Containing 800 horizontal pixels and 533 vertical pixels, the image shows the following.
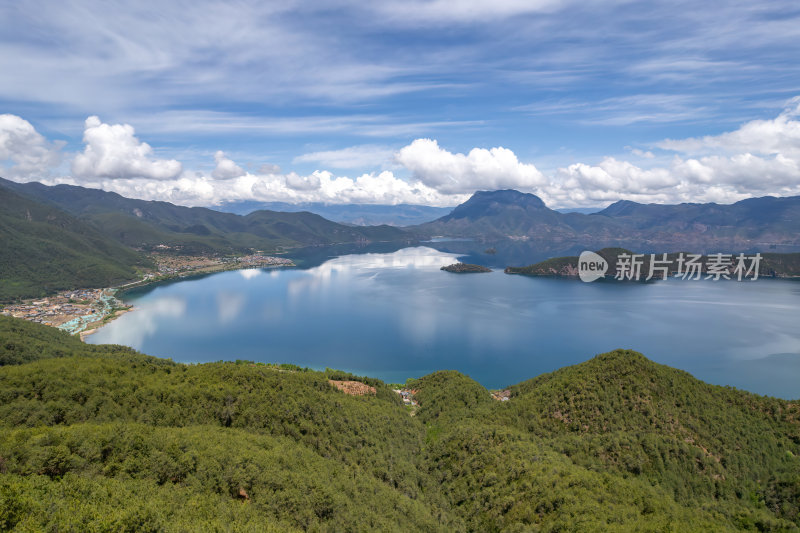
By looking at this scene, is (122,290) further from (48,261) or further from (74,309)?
(48,261)

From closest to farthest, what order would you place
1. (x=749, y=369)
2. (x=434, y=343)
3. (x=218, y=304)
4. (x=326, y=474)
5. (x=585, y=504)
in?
1. (x=585, y=504)
2. (x=326, y=474)
3. (x=749, y=369)
4. (x=434, y=343)
5. (x=218, y=304)

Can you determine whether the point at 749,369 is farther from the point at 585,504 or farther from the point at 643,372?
the point at 585,504

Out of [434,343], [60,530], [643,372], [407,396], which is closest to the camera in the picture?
[60,530]

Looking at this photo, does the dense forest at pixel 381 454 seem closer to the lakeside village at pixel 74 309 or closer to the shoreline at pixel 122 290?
the shoreline at pixel 122 290

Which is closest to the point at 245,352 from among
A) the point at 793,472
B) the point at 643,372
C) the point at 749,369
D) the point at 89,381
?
the point at 89,381

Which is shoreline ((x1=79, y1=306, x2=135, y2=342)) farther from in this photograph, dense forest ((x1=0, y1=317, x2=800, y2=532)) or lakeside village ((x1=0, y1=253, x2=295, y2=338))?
dense forest ((x1=0, y1=317, x2=800, y2=532))

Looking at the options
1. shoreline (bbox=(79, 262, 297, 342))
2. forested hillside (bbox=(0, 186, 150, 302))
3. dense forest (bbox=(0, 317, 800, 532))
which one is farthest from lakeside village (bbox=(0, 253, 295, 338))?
dense forest (bbox=(0, 317, 800, 532))

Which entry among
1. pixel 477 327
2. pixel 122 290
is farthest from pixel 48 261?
pixel 477 327
